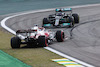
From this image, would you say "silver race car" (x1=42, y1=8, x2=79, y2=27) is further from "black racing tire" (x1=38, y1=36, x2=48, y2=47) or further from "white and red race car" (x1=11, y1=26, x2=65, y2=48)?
"black racing tire" (x1=38, y1=36, x2=48, y2=47)

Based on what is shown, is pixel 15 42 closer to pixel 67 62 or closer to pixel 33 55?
pixel 33 55

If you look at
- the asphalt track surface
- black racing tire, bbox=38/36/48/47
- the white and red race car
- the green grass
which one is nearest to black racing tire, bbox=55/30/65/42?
the asphalt track surface

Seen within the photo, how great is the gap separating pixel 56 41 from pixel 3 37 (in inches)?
197

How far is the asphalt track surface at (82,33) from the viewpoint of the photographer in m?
18.8

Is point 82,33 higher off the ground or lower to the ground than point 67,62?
higher

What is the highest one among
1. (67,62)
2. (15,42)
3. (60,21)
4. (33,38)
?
(60,21)

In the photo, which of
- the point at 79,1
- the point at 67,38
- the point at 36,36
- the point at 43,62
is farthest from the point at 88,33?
the point at 79,1

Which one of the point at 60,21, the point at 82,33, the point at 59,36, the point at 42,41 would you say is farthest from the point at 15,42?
the point at 60,21

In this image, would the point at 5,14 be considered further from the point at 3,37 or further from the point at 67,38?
the point at 67,38

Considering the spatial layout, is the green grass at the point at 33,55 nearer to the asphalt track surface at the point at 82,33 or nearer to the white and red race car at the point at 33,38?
the white and red race car at the point at 33,38

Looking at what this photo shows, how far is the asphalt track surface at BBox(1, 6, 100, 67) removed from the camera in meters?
18.8

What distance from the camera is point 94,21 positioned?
32531 millimetres

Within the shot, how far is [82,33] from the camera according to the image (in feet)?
85.6

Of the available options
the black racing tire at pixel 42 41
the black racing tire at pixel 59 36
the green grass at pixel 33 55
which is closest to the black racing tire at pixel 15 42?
the green grass at pixel 33 55
